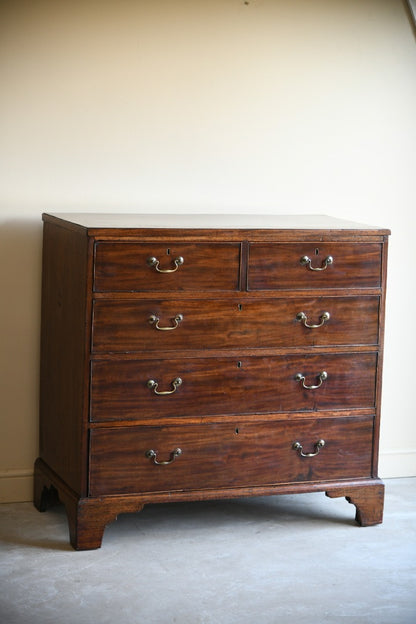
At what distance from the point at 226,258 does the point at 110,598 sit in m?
1.11

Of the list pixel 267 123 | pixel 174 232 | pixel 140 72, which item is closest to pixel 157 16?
pixel 140 72

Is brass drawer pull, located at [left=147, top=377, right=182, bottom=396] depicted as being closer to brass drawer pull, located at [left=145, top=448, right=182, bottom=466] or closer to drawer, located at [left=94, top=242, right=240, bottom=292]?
brass drawer pull, located at [left=145, top=448, right=182, bottom=466]

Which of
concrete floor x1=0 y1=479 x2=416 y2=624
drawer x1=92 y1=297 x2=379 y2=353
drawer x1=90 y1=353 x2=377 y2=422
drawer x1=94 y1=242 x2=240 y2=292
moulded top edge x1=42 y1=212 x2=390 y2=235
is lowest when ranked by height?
concrete floor x1=0 y1=479 x2=416 y2=624

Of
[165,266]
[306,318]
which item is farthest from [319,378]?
[165,266]

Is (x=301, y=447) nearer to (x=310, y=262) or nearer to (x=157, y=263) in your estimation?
(x=310, y=262)

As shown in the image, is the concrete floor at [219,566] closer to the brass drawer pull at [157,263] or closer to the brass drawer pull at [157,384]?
the brass drawer pull at [157,384]

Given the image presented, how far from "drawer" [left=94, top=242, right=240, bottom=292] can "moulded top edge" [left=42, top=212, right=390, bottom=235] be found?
6cm

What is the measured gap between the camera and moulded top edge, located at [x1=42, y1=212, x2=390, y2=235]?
3.28 metres

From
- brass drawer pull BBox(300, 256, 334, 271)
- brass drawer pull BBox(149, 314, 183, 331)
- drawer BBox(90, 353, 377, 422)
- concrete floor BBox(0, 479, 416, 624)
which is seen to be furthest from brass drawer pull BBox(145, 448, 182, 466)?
brass drawer pull BBox(300, 256, 334, 271)

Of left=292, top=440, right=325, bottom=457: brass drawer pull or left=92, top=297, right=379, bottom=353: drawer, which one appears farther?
left=292, top=440, right=325, bottom=457: brass drawer pull

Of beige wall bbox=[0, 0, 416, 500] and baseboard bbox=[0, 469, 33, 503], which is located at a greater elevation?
beige wall bbox=[0, 0, 416, 500]

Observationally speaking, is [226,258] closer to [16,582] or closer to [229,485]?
[229,485]

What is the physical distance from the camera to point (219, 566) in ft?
10.6

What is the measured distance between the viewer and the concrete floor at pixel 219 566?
2887mm
